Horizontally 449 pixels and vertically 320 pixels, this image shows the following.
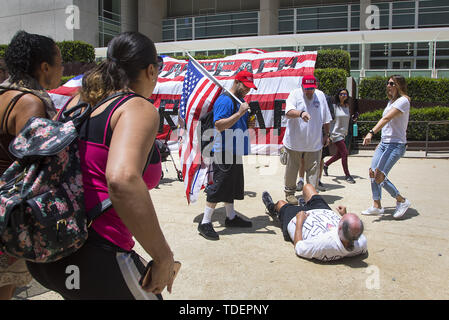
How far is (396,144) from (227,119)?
2.49 meters

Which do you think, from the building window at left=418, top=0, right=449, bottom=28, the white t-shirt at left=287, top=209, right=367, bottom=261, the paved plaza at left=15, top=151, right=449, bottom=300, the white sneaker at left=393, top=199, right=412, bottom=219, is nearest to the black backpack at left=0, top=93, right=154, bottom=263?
the paved plaza at left=15, top=151, right=449, bottom=300

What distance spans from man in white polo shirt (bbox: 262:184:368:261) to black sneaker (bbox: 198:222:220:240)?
829mm

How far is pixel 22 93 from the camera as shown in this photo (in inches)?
81.2

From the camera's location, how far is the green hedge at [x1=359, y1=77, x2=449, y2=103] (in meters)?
14.5

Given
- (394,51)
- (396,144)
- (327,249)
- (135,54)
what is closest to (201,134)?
(327,249)

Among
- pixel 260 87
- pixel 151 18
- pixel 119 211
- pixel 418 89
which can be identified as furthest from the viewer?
pixel 151 18

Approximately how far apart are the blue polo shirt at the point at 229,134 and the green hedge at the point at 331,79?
344 inches

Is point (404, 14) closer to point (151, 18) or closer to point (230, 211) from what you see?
point (151, 18)

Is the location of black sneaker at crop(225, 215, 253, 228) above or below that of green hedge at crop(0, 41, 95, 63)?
below

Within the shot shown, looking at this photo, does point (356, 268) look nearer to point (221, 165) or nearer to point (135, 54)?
point (221, 165)

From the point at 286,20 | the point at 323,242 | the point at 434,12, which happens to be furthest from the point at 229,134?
the point at 434,12

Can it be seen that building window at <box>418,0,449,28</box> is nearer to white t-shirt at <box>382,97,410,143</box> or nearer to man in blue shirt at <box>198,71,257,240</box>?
white t-shirt at <box>382,97,410,143</box>

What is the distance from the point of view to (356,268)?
3.74 metres

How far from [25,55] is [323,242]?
2994mm
